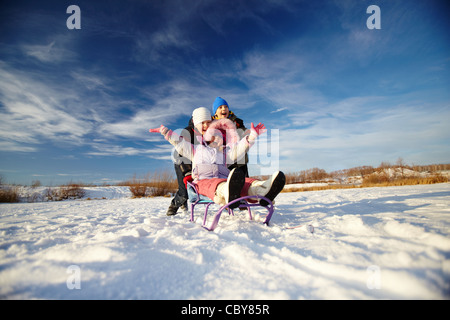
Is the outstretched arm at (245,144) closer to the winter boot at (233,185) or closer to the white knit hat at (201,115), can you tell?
the white knit hat at (201,115)

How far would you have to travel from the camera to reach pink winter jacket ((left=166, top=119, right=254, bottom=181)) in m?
2.74

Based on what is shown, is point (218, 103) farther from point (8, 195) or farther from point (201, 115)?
point (8, 195)

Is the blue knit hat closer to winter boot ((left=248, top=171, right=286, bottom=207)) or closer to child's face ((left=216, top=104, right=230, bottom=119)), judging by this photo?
child's face ((left=216, top=104, right=230, bottom=119))

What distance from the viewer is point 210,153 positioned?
2.81 meters

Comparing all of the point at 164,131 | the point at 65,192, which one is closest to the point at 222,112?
the point at 164,131

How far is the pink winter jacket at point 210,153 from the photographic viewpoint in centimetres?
274

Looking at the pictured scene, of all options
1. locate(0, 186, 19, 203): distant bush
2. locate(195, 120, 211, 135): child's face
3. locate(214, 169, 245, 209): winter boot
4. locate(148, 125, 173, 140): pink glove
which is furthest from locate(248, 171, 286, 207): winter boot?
locate(0, 186, 19, 203): distant bush

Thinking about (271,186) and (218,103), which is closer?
(271,186)

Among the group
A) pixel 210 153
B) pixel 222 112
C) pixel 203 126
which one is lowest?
pixel 210 153

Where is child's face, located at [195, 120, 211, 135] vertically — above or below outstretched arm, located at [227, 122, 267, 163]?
above

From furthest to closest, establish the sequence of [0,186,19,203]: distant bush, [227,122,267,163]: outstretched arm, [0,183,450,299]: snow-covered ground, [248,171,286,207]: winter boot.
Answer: [0,186,19,203]: distant bush → [227,122,267,163]: outstretched arm → [248,171,286,207]: winter boot → [0,183,450,299]: snow-covered ground

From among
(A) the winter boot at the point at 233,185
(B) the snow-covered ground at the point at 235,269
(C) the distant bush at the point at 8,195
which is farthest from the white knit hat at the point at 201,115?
(C) the distant bush at the point at 8,195

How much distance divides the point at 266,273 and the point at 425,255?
100 cm
